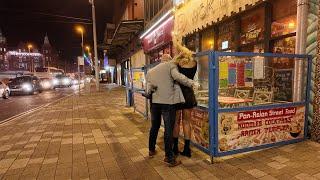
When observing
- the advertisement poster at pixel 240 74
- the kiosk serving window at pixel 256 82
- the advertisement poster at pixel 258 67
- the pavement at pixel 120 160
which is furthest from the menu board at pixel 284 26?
the pavement at pixel 120 160

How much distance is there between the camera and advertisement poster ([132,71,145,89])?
9148mm

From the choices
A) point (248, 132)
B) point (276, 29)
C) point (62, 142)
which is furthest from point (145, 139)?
point (276, 29)

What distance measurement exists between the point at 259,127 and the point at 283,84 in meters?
1.81

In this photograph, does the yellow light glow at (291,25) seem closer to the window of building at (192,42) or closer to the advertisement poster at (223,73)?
the advertisement poster at (223,73)

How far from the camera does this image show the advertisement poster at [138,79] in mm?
9148

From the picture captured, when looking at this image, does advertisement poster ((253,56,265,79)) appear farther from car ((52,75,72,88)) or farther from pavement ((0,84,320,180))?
car ((52,75,72,88))

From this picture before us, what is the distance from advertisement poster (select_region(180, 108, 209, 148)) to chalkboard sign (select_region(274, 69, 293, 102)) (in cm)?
212

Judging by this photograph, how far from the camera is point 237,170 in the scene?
424 cm

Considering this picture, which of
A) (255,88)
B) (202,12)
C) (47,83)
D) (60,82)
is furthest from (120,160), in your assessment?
(60,82)

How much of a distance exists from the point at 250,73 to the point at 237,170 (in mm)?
2338

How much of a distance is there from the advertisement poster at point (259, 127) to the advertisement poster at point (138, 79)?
4.82 m

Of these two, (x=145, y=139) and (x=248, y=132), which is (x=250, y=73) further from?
(x=145, y=139)

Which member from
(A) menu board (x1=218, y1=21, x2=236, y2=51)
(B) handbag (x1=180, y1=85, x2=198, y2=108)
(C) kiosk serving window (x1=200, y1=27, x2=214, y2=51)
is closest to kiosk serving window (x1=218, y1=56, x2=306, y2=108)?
(B) handbag (x1=180, y1=85, x2=198, y2=108)

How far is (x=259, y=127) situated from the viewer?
4.96 metres
